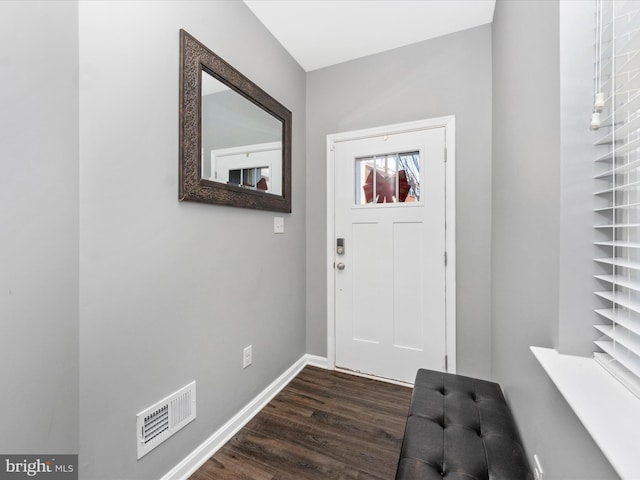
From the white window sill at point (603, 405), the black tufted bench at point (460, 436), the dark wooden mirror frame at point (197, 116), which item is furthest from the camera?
the dark wooden mirror frame at point (197, 116)

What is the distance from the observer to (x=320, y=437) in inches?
64.2

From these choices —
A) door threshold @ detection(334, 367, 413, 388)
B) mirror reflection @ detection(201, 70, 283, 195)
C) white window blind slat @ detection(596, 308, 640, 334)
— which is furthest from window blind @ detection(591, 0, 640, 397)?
door threshold @ detection(334, 367, 413, 388)

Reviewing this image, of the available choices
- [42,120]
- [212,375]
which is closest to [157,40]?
[42,120]

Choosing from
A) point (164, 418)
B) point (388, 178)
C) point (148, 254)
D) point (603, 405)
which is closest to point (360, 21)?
point (388, 178)

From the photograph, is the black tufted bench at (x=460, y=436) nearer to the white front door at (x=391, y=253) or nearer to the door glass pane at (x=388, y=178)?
the white front door at (x=391, y=253)

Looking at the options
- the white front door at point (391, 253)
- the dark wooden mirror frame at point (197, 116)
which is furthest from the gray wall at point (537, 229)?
the dark wooden mirror frame at point (197, 116)

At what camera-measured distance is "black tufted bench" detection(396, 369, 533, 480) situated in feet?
3.00

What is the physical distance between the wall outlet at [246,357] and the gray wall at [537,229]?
1.45 m

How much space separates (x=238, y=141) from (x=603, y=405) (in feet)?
6.09

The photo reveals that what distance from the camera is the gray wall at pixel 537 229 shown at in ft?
2.54

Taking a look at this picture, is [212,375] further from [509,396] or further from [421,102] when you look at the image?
[421,102]

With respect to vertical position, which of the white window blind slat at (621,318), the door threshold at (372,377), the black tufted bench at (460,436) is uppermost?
the white window blind slat at (621,318)

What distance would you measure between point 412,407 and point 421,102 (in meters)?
2.08

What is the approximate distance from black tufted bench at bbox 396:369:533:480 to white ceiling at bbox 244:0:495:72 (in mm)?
2320
